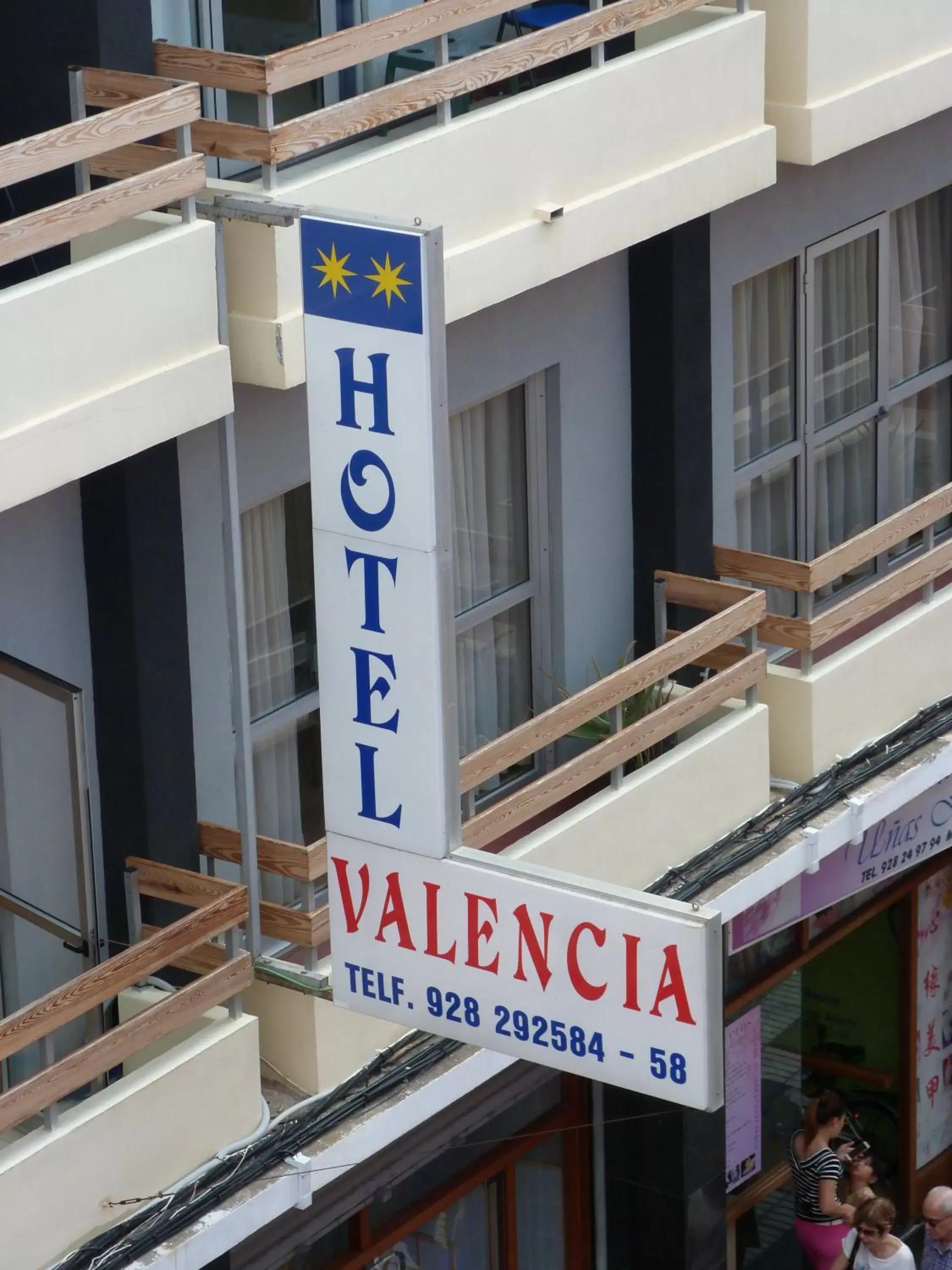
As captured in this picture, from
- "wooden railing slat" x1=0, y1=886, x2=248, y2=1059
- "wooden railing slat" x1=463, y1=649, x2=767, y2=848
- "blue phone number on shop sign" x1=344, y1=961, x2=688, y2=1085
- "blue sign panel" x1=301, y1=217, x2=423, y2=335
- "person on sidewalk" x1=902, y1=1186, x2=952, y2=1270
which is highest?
"blue sign panel" x1=301, y1=217, x2=423, y2=335

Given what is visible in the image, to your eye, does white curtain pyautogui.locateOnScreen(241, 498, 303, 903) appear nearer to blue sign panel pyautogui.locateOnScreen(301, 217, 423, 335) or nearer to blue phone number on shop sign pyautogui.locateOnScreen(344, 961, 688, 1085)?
blue phone number on shop sign pyautogui.locateOnScreen(344, 961, 688, 1085)

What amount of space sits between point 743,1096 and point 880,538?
3559 mm

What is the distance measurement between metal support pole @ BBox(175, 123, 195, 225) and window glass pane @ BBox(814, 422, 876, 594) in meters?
5.42

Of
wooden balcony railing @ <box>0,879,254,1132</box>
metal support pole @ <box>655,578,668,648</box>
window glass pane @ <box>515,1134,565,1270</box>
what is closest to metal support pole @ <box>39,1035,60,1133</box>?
wooden balcony railing @ <box>0,879,254,1132</box>

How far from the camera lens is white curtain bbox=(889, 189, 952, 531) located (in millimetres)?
13336

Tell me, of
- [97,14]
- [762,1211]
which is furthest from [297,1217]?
[97,14]

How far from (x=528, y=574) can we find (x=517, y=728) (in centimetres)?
166

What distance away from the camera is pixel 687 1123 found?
39.7 feet

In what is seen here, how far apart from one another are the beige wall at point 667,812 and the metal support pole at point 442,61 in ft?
9.65

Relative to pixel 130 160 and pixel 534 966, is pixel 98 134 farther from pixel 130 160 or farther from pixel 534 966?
pixel 534 966

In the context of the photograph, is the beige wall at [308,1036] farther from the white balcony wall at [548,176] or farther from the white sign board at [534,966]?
the white balcony wall at [548,176]

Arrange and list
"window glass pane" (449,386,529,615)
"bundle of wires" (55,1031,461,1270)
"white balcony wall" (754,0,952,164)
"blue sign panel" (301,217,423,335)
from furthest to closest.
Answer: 1. "white balcony wall" (754,0,952,164)
2. "window glass pane" (449,386,529,615)
3. "bundle of wires" (55,1031,461,1270)
4. "blue sign panel" (301,217,423,335)

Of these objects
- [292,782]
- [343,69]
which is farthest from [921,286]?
[343,69]

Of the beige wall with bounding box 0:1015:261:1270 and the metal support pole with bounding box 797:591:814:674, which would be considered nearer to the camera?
the beige wall with bounding box 0:1015:261:1270
